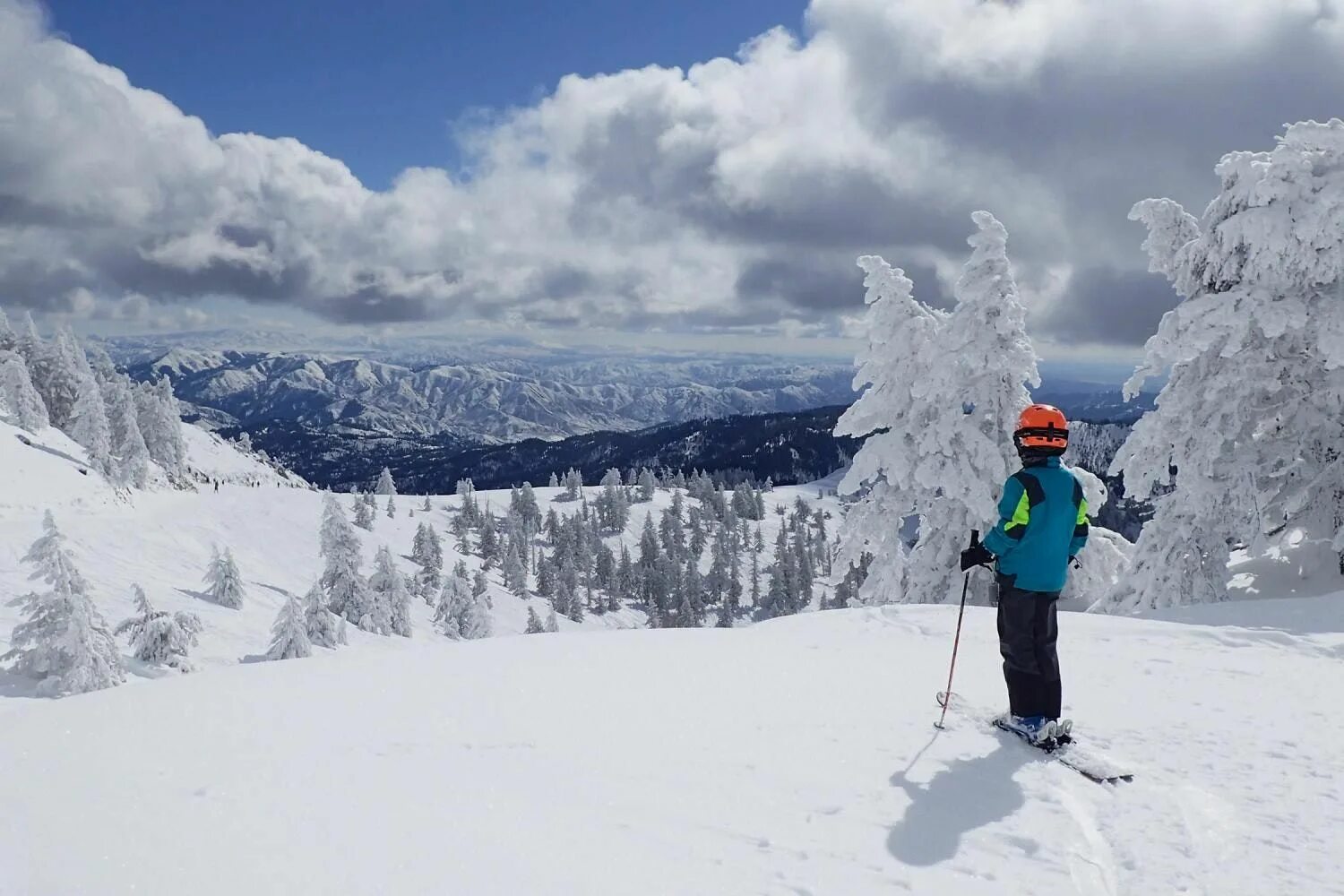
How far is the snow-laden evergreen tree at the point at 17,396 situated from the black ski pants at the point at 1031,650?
85.0m

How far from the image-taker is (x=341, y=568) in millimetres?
47719

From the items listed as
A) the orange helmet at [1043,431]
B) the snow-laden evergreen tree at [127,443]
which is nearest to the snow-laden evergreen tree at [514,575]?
the snow-laden evergreen tree at [127,443]

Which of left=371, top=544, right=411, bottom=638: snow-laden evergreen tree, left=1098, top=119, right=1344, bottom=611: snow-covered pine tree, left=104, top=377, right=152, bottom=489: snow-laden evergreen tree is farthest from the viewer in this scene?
left=104, top=377, right=152, bottom=489: snow-laden evergreen tree

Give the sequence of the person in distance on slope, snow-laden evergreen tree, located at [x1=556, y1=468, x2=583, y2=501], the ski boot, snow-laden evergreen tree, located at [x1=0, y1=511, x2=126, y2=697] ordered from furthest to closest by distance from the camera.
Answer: snow-laden evergreen tree, located at [x1=556, y1=468, x2=583, y2=501] < snow-laden evergreen tree, located at [x1=0, y1=511, x2=126, y2=697] < the person in distance on slope < the ski boot

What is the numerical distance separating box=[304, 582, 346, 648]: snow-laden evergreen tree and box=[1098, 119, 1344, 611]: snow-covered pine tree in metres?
35.8

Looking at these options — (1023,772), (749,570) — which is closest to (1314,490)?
(1023,772)

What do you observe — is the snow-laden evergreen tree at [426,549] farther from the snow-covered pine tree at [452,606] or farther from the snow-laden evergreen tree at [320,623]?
the snow-laden evergreen tree at [320,623]

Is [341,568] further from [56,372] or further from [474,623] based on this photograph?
[56,372]

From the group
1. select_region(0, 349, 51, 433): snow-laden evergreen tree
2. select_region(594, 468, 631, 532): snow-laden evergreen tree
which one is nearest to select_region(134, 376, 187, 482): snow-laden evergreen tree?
select_region(0, 349, 51, 433): snow-laden evergreen tree

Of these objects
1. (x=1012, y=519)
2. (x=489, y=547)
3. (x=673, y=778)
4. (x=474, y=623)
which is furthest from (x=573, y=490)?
(x=673, y=778)

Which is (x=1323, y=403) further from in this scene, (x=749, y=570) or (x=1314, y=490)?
(x=749, y=570)

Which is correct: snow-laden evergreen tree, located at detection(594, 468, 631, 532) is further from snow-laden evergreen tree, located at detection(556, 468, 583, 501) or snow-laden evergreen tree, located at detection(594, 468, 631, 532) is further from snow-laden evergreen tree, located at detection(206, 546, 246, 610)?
snow-laden evergreen tree, located at detection(206, 546, 246, 610)

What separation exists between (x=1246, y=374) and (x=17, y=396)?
88.3 metres

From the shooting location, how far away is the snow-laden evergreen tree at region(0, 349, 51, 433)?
6350 centimetres
